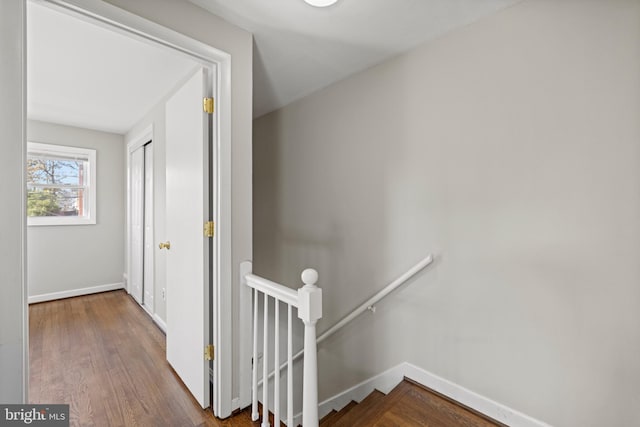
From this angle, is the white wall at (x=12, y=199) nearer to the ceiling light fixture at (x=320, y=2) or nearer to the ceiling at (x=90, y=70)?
the ceiling at (x=90, y=70)

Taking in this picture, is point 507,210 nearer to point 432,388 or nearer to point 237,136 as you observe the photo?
point 432,388

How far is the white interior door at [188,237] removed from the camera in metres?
1.66

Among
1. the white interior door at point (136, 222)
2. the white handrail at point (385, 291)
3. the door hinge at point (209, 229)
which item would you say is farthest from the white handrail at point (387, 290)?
the white interior door at point (136, 222)

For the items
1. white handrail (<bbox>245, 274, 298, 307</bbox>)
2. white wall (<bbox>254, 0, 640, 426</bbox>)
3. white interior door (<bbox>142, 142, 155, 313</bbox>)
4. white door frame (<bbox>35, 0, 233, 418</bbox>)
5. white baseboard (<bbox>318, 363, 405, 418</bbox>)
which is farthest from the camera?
white interior door (<bbox>142, 142, 155, 313</bbox>)

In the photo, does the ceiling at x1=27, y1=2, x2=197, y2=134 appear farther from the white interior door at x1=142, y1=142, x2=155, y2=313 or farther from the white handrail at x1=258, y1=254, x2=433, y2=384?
the white handrail at x1=258, y1=254, x2=433, y2=384

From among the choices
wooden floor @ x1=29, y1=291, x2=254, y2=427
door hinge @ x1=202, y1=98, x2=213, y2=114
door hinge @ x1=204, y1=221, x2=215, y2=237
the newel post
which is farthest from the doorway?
the newel post

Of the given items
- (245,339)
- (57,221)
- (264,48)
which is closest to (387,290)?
(245,339)

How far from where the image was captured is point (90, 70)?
216 cm

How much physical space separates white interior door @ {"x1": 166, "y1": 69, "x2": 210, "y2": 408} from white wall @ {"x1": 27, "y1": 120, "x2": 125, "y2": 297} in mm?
2462

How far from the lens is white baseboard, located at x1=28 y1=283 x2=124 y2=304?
134 inches

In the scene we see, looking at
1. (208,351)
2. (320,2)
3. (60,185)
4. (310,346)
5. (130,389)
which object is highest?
(320,2)

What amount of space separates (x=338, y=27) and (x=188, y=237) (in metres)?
1.58

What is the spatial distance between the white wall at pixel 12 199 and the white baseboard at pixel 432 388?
6.18 feet

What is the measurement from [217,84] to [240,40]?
305mm
